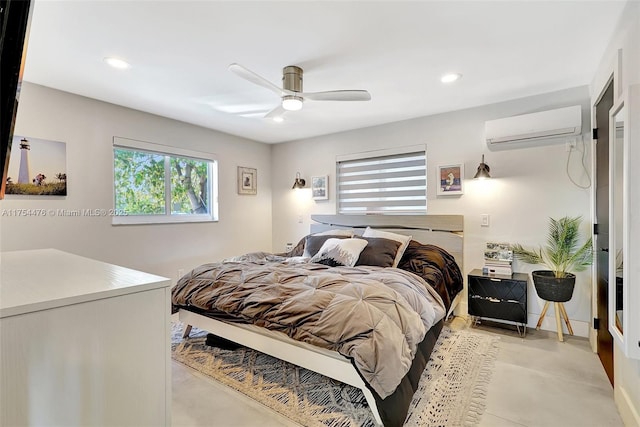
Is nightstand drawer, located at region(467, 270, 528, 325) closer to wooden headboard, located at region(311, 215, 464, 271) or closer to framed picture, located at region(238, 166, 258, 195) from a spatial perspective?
wooden headboard, located at region(311, 215, 464, 271)

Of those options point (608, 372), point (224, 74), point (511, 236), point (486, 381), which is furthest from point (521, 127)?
point (224, 74)

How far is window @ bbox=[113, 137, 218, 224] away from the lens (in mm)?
3453

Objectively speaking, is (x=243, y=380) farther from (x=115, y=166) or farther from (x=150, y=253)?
(x=115, y=166)

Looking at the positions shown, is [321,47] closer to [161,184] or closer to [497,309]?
[161,184]

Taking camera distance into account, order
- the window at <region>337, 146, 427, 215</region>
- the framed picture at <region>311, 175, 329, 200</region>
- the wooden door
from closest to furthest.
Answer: the wooden door, the window at <region>337, 146, 427, 215</region>, the framed picture at <region>311, 175, 329, 200</region>

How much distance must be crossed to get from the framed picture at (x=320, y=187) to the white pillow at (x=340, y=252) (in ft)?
4.35

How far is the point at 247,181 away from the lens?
4.77m

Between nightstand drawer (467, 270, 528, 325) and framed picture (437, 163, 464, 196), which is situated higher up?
framed picture (437, 163, 464, 196)

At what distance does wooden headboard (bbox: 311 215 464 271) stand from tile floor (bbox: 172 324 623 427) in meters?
1.23

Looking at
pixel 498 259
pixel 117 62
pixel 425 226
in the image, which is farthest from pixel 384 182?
pixel 117 62

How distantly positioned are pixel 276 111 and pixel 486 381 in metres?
2.62

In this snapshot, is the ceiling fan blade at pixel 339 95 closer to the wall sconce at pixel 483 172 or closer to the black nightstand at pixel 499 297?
the wall sconce at pixel 483 172

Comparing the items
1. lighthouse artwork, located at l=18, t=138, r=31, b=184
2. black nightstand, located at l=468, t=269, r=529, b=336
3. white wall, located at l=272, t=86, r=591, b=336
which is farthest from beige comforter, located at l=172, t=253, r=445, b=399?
lighthouse artwork, located at l=18, t=138, r=31, b=184

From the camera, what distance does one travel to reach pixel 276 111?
8.73 feet
